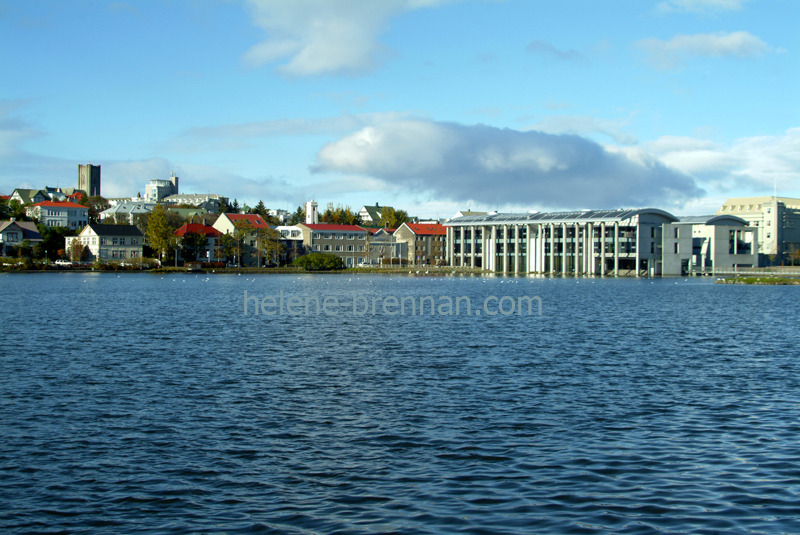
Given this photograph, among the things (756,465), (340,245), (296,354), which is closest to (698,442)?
(756,465)

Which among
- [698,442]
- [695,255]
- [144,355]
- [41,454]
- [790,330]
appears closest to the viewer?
[41,454]

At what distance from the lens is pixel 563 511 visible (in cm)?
1202

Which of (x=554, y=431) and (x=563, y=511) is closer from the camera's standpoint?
(x=563, y=511)

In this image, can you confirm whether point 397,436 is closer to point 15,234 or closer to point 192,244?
point 192,244

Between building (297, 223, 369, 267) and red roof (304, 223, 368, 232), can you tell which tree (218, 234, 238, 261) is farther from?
red roof (304, 223, 368, 232)

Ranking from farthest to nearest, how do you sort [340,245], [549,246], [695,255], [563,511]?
[340,245]
[549,246]
[695,255]
[563,511]

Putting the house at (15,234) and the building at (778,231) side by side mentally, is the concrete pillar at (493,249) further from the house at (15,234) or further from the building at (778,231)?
the house at (15,234)

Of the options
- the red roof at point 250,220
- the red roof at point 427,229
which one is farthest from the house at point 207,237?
the red roof at point 427,229

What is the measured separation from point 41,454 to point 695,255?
146258 mm

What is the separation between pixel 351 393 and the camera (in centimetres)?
2192

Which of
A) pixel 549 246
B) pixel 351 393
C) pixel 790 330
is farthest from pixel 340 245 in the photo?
pixel 351 393

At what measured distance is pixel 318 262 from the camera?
154125mm

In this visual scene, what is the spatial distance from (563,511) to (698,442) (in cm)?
585

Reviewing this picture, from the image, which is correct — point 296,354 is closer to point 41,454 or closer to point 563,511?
point 41,454
